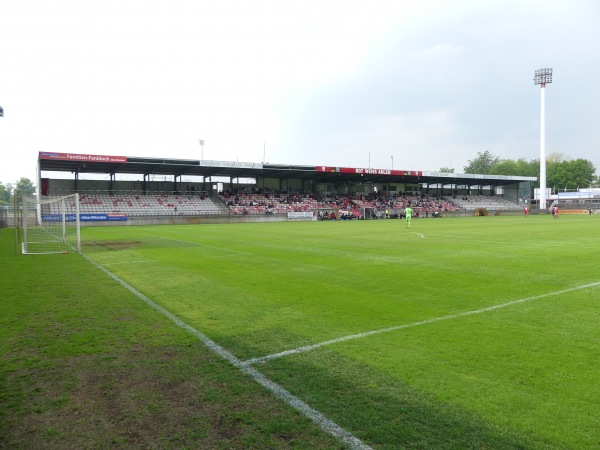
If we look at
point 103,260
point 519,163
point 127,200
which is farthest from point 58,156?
point 519,163

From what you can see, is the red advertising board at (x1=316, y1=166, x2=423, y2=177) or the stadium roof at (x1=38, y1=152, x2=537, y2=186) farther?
the red advertising board at (x1=316, y1=166, x2=423, y2=177)

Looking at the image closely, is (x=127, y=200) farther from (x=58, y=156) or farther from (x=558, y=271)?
(x=558, y=271)

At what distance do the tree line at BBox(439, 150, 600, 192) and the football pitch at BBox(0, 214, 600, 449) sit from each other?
489 feet

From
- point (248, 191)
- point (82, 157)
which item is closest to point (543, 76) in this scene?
point (248, 191)

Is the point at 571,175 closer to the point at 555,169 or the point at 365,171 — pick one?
the point at 555,169

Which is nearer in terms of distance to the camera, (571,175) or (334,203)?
(334,203)

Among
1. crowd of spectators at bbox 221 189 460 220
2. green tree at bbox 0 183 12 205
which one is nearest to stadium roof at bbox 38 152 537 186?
crowd of spectators at bbox 221 189 460 220

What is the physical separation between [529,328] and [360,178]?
68.2 metres

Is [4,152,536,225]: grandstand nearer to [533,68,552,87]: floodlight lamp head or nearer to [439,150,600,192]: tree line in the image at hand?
[533,68,552,87]: floodlight lamp head

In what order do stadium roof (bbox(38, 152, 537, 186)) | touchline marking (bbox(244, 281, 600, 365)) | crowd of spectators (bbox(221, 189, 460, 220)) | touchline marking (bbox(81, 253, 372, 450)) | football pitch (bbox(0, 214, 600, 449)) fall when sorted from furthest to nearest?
crowd of spectators (bbox(221, 189, 460, 220)), stadium roof (bbox(38, 152, 537, 186)), touchline marking (bbox(244, 281, 600, 365)), football pitch (bbox(0, 214, 600, 449)), touchline marking (bbox(81, 253, 372, 450))

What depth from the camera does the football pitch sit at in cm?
346

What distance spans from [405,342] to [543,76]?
95.0 m

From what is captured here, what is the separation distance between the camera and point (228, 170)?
61.5m

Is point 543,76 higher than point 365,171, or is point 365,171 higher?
point 543,76
